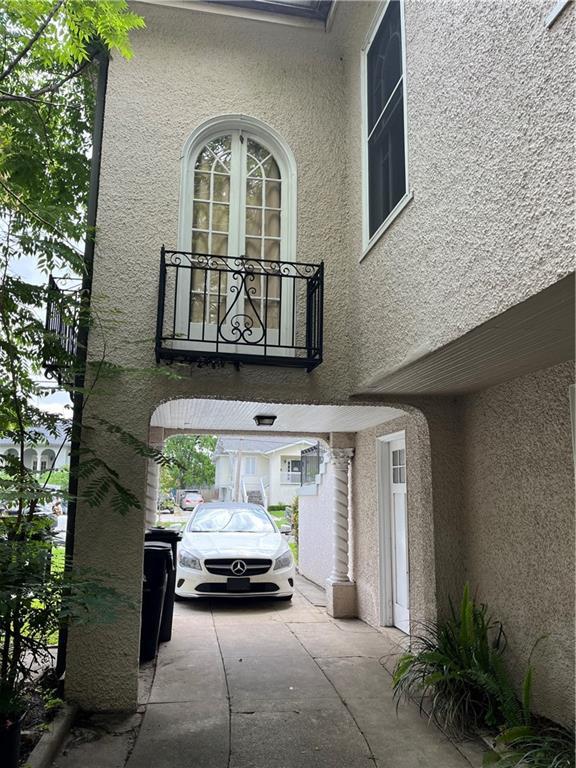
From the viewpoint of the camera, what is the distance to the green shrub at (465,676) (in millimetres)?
4305

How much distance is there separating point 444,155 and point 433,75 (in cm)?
71

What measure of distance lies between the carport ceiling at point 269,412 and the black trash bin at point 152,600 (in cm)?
172

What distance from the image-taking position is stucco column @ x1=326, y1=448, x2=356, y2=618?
8562 mm

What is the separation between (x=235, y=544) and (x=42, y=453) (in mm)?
4901

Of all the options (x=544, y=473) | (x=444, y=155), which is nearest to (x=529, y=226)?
(x=444, y=155)

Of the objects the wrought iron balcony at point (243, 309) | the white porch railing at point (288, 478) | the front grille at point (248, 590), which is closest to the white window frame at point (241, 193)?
the wrought iron balcony at point (243, 309)

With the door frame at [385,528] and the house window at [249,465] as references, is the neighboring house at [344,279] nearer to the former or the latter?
the door frame at [385,528]

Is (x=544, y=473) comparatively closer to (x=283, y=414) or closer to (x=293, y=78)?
(x=283, y=414)

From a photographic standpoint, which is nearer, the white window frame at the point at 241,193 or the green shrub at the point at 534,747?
the green shrub at the point at 534,747

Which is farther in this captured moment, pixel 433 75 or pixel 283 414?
pixel 283 414

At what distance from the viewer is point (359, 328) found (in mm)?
5406

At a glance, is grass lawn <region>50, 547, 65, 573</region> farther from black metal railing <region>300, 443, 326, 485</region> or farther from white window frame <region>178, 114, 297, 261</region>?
black metal railing <region>300, 443, 326, 485</region>

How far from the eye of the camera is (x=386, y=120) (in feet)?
16.7

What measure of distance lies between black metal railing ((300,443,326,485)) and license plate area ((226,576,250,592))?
110 inches
